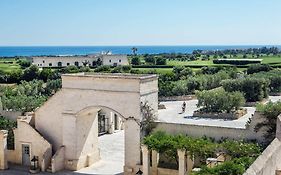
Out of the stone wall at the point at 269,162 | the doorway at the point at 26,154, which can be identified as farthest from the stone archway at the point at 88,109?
the stone wall at the point at 269,162

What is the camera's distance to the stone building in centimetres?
2514

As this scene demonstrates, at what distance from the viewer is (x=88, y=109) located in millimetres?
26641

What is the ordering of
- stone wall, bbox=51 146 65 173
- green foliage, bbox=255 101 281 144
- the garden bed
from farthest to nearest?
1. the garden bed
2. stone wall, bbox=51 146 65 173
3. green foliage, bbox=255 101 281 144

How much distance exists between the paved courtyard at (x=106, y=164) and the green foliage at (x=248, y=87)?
1597cm

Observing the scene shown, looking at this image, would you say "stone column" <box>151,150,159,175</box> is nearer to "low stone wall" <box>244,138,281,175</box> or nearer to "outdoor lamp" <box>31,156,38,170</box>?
"outdoor lamp" <box>31,156,38,170</box>

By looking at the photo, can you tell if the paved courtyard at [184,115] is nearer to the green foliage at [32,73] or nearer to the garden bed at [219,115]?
the garden bed at [219,115]

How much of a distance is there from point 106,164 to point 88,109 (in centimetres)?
377

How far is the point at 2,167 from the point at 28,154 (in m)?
1.68

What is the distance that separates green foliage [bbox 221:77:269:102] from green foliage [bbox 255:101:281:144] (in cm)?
2151

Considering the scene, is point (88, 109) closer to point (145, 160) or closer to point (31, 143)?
point (31, 143)

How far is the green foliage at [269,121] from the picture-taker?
23.1 m

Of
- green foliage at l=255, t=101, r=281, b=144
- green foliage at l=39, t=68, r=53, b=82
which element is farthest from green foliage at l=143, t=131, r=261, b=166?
green foliage at l=39, t=68, r=53, b=82

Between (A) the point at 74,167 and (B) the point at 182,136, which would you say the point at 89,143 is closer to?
(A) the point at 74,167

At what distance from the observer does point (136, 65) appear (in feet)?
291
